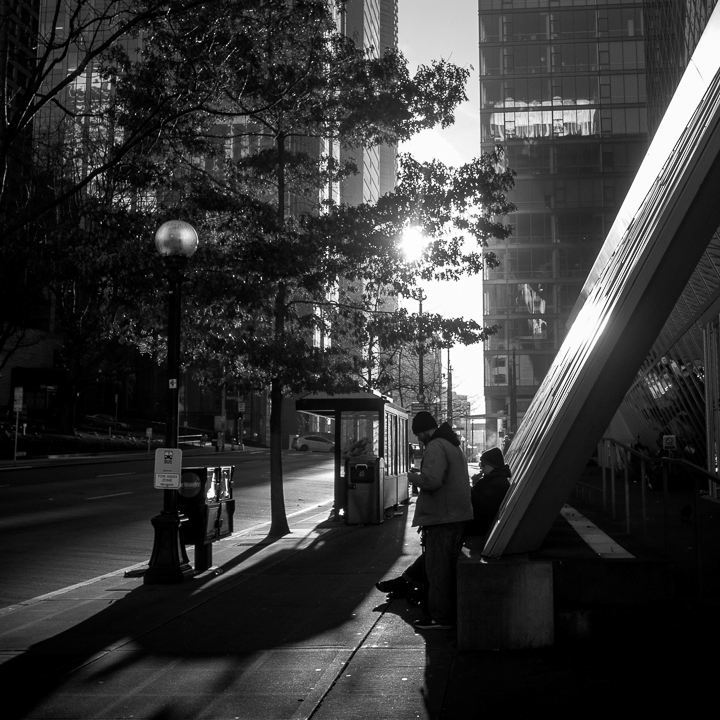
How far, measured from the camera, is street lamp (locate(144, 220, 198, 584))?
1077 cm

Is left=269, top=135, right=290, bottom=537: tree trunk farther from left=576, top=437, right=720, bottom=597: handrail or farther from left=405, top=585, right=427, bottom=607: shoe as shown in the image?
left=405, top=585, right=427, bottom=607: shoe

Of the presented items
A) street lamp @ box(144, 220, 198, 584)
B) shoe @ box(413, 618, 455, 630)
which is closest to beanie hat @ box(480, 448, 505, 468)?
shoe @ box(413, 618, 455, 630)

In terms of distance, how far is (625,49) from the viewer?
255ft

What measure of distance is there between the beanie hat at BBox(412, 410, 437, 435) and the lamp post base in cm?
402

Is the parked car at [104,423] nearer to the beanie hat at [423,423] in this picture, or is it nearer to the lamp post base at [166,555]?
the lamp post base at [166,555]

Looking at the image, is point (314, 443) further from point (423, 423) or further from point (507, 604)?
point (507, 604)

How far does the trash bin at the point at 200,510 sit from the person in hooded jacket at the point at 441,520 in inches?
172

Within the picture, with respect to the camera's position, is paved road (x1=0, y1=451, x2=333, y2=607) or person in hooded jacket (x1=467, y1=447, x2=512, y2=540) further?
paved road (x1=0, y1=451, x2=333, y2=607)

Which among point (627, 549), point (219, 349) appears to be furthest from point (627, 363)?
point (219, 349)

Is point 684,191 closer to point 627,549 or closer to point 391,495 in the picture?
point 627,549

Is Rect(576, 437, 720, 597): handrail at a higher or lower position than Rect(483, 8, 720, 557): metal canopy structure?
lower

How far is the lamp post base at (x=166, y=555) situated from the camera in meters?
10.7

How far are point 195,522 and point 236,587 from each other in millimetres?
1345

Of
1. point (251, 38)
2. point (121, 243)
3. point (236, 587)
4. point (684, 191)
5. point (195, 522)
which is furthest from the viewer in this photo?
point (121, 243)
